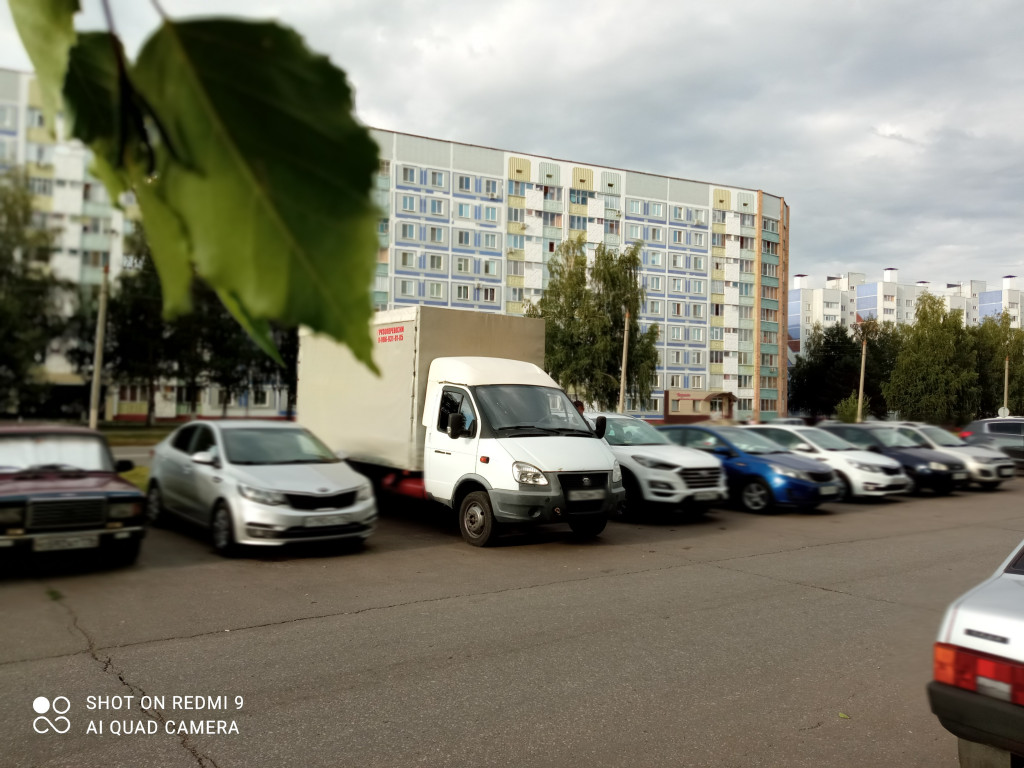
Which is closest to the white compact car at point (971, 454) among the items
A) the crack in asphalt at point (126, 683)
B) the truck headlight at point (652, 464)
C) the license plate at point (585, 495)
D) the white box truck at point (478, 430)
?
the truck headlight at point (652, 464)

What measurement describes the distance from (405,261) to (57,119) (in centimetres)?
6015

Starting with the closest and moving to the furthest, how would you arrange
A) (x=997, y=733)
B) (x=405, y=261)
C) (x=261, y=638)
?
(x=997, y=733) < (x=261, y=638) < (x=405, y=261)

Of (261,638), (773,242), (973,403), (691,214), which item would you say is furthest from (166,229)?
(773,242)

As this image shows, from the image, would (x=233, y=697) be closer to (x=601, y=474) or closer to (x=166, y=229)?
(x=166, y=229)

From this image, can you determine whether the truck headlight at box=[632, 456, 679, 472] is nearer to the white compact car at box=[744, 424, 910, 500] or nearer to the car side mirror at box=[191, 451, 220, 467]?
the white compact car at box=[744, 424, 910, 500]

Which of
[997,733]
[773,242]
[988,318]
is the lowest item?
[997,733]

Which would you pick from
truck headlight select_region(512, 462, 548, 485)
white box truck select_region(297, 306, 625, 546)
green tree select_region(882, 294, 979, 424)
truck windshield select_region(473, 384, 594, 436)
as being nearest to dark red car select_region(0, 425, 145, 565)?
white box truck select_region(297, 306, 625, 546)

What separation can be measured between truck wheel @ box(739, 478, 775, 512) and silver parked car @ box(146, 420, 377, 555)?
7616 millimetres

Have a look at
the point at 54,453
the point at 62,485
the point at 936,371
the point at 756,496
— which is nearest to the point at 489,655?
the point at 62,485

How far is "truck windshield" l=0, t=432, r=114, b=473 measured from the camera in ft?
29.6

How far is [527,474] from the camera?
10359 millimetres

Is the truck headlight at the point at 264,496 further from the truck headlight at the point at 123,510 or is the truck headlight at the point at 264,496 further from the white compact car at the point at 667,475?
Result: the white compact car at the point at 667,475

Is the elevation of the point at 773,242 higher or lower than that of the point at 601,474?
higher

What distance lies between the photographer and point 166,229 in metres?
0.42
